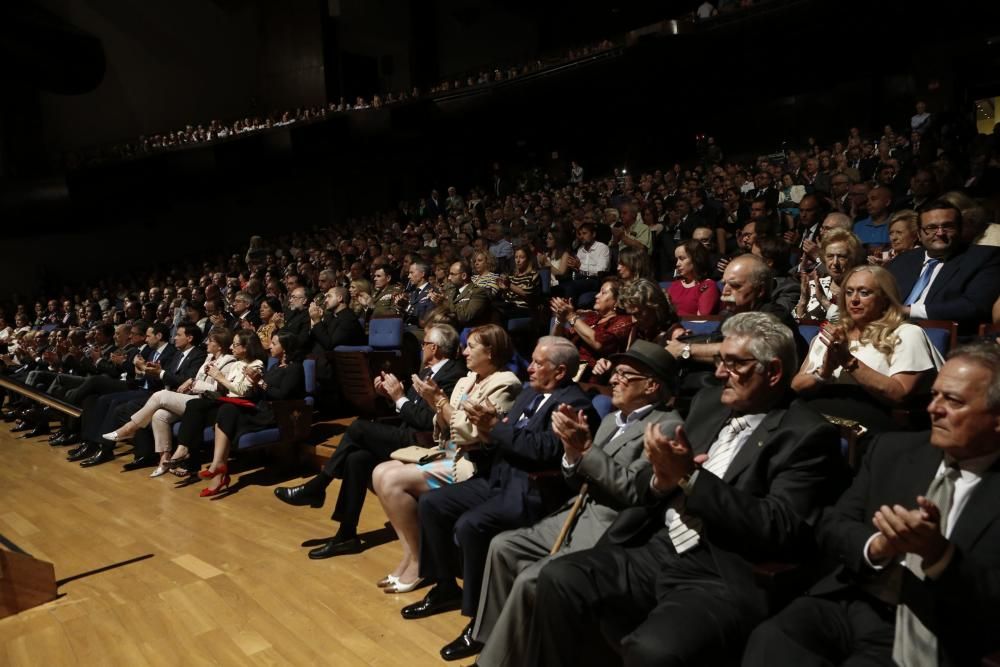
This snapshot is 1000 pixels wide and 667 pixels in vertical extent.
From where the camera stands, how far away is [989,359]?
1455 millimetres

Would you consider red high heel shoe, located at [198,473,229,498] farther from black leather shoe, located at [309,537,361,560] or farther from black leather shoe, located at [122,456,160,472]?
black leather shoe, located at [309,537,361,560]

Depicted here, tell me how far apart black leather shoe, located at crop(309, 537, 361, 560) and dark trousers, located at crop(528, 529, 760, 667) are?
1489 mm

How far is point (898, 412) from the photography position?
7.04ft

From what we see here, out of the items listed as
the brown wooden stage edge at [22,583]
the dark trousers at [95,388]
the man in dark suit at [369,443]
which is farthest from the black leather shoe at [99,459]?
the man in dark suit at [369,443]

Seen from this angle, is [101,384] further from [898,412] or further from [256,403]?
[898,412]

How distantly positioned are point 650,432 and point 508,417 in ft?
3.35

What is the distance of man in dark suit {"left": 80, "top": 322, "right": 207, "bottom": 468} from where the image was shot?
5168 mm

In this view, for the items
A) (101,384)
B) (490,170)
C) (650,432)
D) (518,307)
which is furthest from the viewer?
(490,170)

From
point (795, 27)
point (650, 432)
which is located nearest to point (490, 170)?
point (795, 27)

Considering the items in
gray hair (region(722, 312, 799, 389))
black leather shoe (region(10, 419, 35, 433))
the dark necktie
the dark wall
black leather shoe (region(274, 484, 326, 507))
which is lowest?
black leather shoe (region(10, 419, 35, 433))

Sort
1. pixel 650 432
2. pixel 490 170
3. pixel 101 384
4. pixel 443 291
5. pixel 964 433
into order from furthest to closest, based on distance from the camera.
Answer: pixel 490 170 < pixel 101 384 < pixel 443 291 < pixel 650 432 < pixel 964 433

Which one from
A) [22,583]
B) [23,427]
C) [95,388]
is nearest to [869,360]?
[22,583]

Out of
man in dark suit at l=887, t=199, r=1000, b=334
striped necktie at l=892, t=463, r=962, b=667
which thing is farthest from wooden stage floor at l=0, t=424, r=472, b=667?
man in dark suit at l=887, t=199, r=1000, b=334

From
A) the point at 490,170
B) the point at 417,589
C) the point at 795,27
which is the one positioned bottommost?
the point at 417,589
